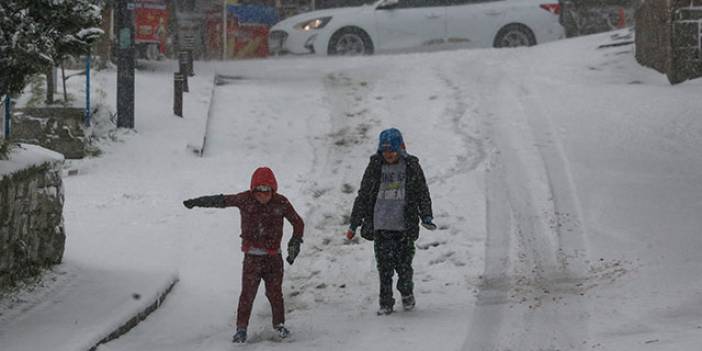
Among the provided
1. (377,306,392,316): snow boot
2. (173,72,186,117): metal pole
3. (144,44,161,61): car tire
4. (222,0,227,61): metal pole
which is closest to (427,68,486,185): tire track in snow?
(173,72,186,117): metal pole

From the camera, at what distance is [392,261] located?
9.33m

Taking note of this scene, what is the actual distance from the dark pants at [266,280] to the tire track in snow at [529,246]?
4.92 feet

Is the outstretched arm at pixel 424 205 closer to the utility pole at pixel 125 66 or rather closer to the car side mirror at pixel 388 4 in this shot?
the utility pole at pixel 125 66

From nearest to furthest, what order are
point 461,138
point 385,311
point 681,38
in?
point 385,311 < point 461,138 < point 681,38

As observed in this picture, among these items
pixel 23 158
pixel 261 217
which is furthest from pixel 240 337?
pixel 23 158

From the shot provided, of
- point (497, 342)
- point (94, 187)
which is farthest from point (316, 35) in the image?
point (497, 342)

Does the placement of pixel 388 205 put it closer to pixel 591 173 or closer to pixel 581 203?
pixel 581 203

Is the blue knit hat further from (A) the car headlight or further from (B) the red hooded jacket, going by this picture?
(A) the car headlight

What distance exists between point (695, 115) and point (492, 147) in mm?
2872

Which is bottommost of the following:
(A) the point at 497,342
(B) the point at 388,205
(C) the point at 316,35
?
(A) the point at 497,342

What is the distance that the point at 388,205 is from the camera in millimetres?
9344

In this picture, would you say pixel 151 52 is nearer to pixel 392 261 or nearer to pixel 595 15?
pixel 595 15

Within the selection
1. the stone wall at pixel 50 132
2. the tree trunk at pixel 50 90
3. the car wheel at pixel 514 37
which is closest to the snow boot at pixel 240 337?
the stone wall at pixel 50 132

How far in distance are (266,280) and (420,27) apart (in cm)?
1556
